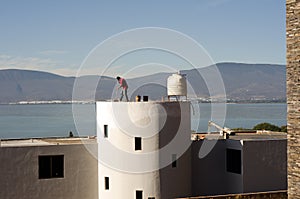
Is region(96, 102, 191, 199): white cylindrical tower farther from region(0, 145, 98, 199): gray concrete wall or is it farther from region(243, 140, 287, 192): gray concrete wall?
region(243, 140, 287, 192): gray concrete wall

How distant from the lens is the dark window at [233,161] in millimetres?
20453

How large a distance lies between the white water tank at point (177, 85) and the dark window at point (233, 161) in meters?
2.98

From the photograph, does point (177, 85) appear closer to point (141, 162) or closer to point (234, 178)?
point (141, 162)

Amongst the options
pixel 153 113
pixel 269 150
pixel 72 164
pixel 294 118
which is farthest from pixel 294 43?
pixel 72 164

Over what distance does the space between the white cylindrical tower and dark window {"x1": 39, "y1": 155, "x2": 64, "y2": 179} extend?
209 centimetres

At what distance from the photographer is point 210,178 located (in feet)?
70.5

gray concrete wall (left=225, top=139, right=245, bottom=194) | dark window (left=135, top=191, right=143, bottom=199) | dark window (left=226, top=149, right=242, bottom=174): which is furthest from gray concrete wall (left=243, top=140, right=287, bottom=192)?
dark window (left=135, top=191, right=143, bottom=199)

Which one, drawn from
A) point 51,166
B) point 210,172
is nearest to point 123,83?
point 51,166

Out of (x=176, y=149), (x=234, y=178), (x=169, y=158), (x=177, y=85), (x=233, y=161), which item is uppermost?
(x=177, y=85)

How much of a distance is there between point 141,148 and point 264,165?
197 inches

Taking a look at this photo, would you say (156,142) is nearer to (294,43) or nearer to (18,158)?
(18,158)

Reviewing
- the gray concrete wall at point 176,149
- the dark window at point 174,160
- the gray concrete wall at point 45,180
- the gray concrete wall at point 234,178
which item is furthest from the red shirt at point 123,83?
the gray concrete wall at point 234,178

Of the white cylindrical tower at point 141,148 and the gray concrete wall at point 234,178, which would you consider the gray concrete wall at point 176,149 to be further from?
the gray concrete wall at point 234,178

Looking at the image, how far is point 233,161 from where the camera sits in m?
20.8
